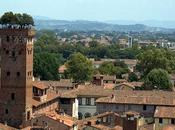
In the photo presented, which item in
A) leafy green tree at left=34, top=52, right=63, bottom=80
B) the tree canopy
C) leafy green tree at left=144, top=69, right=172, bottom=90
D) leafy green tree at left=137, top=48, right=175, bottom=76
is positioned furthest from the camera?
leafy green tree at left=137, top=48, right=175, bottom=76

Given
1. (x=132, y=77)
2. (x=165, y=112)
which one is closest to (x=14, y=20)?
(x=165, y=112)

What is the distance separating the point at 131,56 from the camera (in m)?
178

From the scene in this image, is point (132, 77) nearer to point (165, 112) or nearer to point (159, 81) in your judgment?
point (159, 81)

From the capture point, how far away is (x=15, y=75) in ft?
209

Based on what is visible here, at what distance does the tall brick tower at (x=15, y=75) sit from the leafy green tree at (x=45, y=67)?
3972 centimetres

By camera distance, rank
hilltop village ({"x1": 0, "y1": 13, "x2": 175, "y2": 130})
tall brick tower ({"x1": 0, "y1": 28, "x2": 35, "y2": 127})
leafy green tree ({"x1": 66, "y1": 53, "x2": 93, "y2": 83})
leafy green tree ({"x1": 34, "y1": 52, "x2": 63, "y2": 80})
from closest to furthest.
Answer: hilltop village ({"x1": 0, "y1": 13, "x2": 175, "y2": 130}) < tall brick tower ({"x1": 0, "y1": 28, "x2": 35, "y2": 127}) < leafy green tree ({"x1": 66, "y1": 53, "x2": 93, "y2": 83}) < leafy green tree ({"x1": 34, "y1": 52, "x2": 63, "y2": 80})

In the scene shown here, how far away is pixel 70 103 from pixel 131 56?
106m

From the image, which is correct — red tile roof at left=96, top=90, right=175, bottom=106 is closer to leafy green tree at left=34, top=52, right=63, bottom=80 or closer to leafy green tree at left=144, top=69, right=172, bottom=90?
leafy green tree at left=144, top=69, right=172, bottom=90

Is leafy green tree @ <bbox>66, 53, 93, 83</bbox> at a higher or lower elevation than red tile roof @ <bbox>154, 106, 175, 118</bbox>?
lower

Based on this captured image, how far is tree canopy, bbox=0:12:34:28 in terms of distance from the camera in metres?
63.2

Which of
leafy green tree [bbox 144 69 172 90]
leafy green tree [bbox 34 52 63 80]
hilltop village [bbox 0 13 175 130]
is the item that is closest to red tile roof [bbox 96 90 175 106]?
hilltop village [bbox 0 13 175 130]

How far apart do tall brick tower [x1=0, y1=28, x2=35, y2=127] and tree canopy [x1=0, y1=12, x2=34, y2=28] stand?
38.9 inches

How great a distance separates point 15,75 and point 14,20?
17.5ft

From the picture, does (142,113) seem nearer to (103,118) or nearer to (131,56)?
(103,118)
